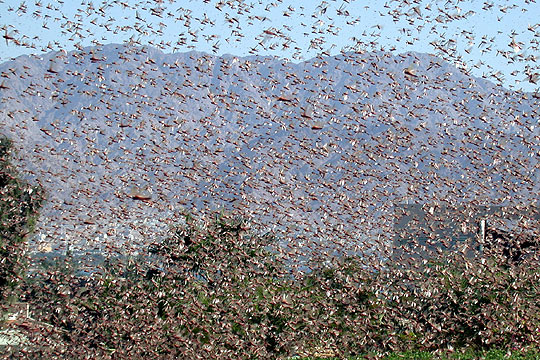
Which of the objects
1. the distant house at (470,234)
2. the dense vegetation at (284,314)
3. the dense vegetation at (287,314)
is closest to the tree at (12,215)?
the dense vegetation at (284,314)

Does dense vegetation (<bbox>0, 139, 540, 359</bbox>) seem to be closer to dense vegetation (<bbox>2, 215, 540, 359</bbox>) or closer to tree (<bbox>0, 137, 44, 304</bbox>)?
dense vegetation (<bbox>2, 215, 540, 359</bbox>)

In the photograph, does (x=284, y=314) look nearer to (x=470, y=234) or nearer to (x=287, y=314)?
(x=287, y=314)

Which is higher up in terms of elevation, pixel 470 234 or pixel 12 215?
pixel 12 215

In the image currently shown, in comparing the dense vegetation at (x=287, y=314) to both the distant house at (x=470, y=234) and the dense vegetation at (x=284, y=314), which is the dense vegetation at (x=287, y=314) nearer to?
the dense vegetation at (x=284, y=314)

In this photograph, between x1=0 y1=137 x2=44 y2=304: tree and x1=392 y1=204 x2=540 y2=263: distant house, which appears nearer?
x1=392 y1=204 x2=540 y2=263: distant house

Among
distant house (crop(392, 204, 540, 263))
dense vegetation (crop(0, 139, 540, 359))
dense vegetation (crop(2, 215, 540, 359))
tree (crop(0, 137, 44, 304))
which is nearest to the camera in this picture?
dense vegetation (crop(0, 139, 540, 359))

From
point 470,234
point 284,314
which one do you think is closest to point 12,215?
point 284,314

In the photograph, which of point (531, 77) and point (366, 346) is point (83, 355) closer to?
point (366, 346)

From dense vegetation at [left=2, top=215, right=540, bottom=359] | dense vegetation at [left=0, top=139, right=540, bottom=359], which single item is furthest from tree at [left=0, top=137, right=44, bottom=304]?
dense vegetation at [left=2, top=215, right=540, bottom=359]

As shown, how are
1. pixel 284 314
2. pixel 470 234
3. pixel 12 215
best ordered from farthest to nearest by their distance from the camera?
pixel 470 234
pixel 12 215
pixel 284 314
